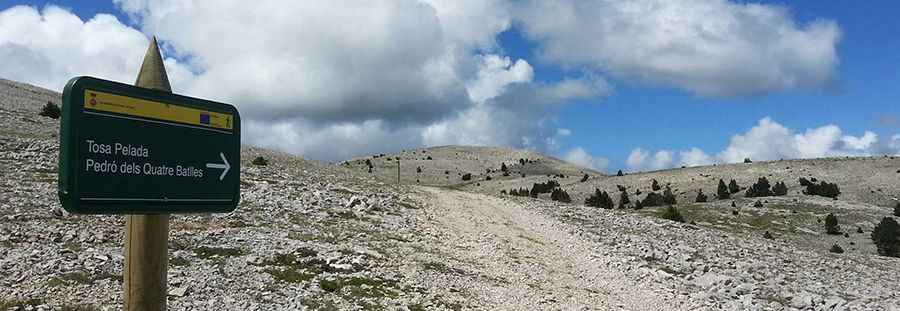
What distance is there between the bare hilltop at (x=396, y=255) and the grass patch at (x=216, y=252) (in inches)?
2.0

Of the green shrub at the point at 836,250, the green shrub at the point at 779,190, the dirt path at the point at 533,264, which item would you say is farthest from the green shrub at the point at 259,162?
the green shrub at the point at 779,190

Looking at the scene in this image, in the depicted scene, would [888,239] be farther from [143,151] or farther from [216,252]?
[143,151]

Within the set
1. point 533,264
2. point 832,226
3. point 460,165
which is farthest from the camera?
point 460,165

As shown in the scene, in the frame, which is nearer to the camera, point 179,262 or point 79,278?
point 79,278

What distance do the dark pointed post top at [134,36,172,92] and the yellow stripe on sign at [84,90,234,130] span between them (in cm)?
21

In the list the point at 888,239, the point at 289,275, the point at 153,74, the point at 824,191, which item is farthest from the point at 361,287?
the point at 824,191

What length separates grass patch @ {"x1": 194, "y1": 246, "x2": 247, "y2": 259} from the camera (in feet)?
56.4

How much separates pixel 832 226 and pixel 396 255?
34.9 meters

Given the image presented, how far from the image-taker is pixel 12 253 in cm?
1477

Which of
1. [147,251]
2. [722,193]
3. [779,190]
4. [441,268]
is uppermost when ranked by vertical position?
[779,190]

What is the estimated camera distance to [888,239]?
36594 millimetres

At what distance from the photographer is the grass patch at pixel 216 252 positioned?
1720cm

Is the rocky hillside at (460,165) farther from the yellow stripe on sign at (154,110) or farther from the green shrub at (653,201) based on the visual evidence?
the yellow stripe on sign at (154,110)

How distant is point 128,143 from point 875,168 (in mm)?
90200
